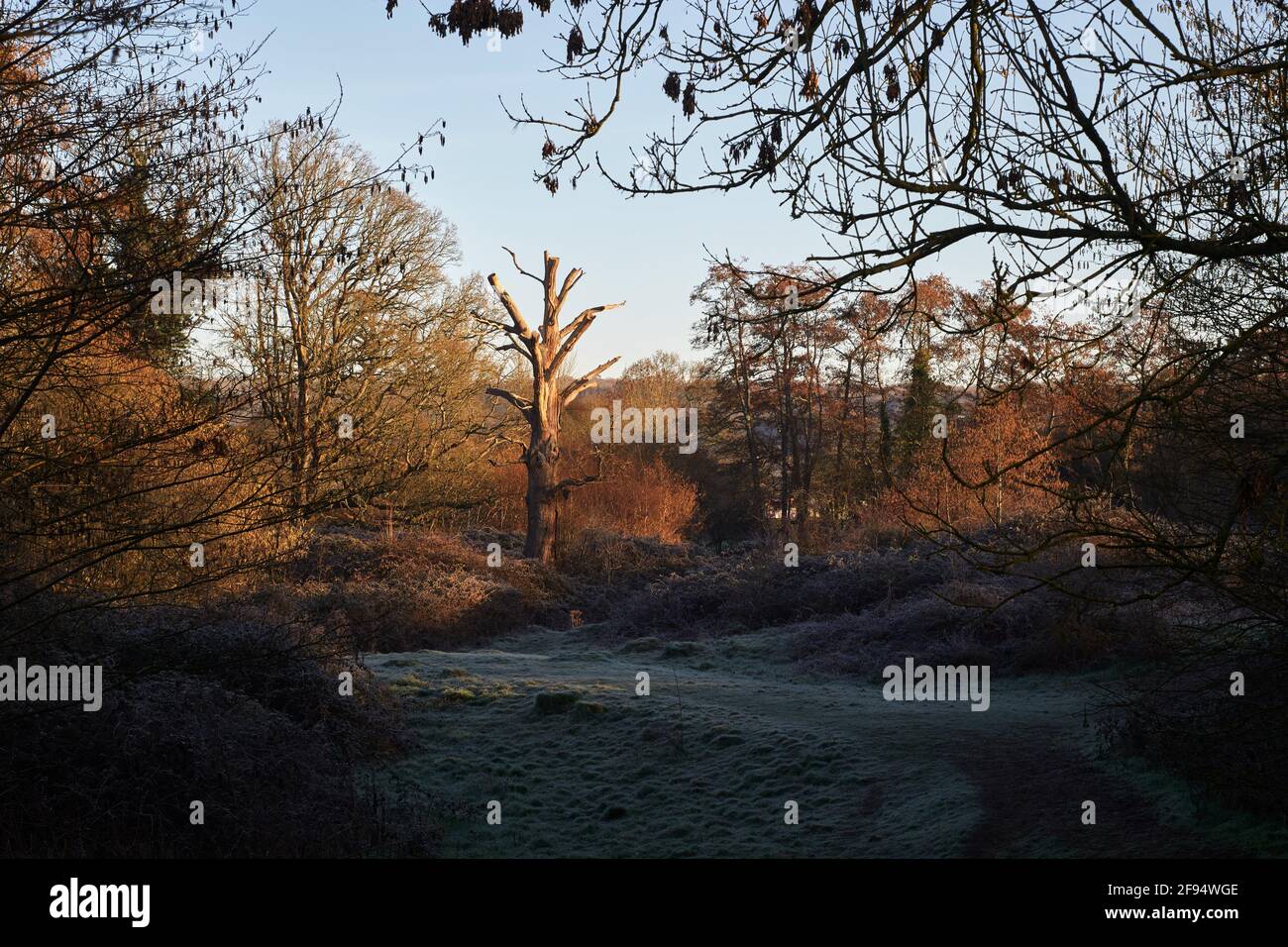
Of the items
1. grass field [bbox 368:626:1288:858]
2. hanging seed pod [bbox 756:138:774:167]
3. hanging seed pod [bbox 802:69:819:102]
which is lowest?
grass field [bbox 368:626:1288:858]

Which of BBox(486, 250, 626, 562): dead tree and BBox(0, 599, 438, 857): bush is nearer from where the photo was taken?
BBox(0, 599, 438, 857): bush

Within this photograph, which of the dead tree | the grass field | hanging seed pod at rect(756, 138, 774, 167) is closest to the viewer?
hanging seed pod at rect(756, 138, 774, 167)

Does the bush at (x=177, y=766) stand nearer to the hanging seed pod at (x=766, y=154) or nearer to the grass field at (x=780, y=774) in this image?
the grass field at (x=780, y=774)

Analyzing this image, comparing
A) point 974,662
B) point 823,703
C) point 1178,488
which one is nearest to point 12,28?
point 1178,488

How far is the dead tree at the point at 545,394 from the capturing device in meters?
25.8

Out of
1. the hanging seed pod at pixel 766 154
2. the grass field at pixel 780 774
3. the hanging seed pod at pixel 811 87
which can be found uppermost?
the hanging seed pod at pixel 811 87

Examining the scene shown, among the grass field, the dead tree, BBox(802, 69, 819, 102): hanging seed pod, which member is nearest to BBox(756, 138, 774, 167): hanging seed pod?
BBox(802, 69, 819, 102): hanging seed pod

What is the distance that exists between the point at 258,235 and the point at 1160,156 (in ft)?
18.6

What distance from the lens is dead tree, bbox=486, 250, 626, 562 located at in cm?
2577

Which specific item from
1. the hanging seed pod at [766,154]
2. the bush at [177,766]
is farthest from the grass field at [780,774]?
the hanging seed pod at [766,154]

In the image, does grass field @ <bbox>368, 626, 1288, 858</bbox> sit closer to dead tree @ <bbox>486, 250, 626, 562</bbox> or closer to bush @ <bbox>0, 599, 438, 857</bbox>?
bush @ <bbox>0, 599, 438, 857</bbox>

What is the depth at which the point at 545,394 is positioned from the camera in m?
26.0
